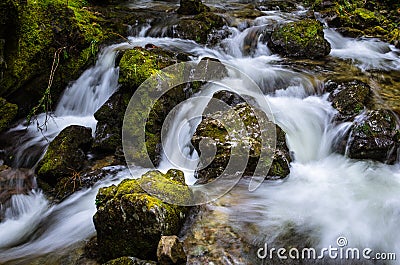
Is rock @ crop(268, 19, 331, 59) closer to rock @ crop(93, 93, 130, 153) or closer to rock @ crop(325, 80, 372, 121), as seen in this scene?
rock @ crop(325, 80, 372, 121)

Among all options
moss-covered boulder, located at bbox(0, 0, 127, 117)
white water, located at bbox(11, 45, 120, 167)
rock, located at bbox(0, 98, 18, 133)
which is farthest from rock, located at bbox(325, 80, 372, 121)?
rock, located at bbox(0, 98, 18, 133)

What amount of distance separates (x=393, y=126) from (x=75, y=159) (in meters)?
5.35

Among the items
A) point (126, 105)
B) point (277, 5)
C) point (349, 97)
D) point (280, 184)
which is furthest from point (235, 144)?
point (277, 5)

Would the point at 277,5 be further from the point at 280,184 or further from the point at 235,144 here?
the point at 280,184

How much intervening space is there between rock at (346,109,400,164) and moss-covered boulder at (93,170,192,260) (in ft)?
11.4

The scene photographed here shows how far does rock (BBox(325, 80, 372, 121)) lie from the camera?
625cm

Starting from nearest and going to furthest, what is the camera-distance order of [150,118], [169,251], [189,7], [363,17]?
[169,251] → [150,118] → [189,7] → [363,17]

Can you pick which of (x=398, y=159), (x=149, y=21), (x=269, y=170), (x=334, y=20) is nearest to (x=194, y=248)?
(x=269, y=170)

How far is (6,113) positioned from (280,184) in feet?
16.7

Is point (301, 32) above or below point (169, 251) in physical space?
above

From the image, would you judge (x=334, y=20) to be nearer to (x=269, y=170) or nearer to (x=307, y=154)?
(x=307, y=154)

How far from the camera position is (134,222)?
131 inches

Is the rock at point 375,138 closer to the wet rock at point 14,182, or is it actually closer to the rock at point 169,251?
the rock at point 169,251

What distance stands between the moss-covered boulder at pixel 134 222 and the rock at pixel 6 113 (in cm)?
364
